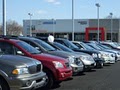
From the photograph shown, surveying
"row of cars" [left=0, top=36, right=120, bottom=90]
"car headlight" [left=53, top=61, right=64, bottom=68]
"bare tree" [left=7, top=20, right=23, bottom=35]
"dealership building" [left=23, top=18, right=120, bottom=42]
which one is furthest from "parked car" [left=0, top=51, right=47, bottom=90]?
"bare tree" [left=7, top=20, right=23, bottom=35]

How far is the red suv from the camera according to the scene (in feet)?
38.2

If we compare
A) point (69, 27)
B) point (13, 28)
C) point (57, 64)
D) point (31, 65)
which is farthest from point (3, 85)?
point (13, 28)

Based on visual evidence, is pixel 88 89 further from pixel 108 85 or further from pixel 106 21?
pixel 106 21

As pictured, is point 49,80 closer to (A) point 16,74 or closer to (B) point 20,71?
(B) point 20,71

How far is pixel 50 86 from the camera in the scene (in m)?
12.0

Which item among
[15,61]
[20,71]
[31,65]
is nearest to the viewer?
[20,71]

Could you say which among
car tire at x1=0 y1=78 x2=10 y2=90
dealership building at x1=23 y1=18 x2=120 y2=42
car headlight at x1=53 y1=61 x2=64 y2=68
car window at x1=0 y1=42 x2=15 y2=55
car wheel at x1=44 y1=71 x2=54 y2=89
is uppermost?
dealership building at x1=23 y1=18 x2=120 y2=42

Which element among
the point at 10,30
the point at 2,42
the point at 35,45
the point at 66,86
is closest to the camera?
A: the point at 2,42

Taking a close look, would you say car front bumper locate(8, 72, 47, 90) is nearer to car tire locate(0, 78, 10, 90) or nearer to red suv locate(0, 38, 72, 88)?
car tire locate(0, 78, 10, 90)

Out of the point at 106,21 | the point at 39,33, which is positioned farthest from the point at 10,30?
the point at 106,21

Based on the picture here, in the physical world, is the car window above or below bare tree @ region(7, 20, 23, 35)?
below

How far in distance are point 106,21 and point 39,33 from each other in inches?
687

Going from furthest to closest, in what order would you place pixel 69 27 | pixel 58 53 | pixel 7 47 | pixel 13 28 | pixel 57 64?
pixel 13 28 < pixel 69 27 < pixel 58 53 < pixel 57 64 < pixel 7 47

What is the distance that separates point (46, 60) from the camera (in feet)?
39.2
